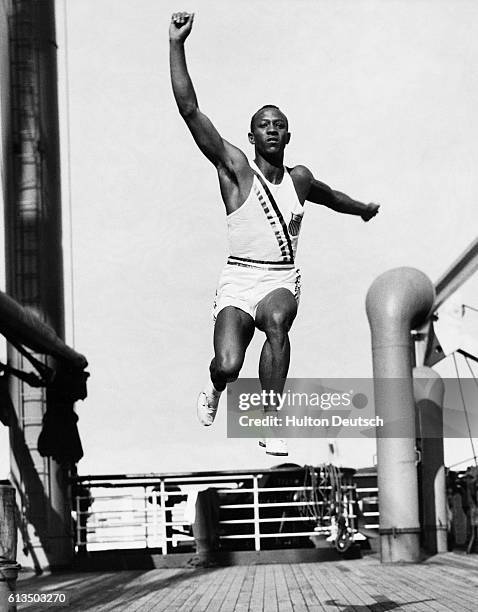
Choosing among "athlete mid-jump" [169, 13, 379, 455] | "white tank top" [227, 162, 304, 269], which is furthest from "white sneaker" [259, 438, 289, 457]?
"white tank top" [227, 162, 304, 269]

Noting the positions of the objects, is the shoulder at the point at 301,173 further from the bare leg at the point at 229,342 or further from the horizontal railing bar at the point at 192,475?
the horizontal railing bar at the point at 192,475

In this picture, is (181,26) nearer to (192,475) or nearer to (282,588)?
(282,588)

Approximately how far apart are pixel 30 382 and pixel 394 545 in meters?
5.79

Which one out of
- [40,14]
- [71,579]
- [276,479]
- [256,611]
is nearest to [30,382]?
Answer: [71,579]

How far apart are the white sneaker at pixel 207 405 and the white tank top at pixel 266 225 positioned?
761mm

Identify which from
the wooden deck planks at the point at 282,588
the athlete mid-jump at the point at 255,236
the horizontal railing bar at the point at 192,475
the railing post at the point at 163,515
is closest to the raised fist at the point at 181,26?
the athlete mid-jump at the point at 255,236

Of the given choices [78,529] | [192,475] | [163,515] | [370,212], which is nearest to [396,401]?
[192,475]

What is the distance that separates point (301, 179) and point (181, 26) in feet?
3.41

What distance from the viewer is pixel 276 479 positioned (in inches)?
819

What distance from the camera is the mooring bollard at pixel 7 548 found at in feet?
27.9

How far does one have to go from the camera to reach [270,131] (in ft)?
21.4

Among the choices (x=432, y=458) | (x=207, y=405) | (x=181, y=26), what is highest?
(x=181, y=26)

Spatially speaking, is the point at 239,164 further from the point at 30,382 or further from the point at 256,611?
the point at 30,382

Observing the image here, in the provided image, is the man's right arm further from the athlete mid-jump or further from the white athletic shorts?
the white athletic shorts
